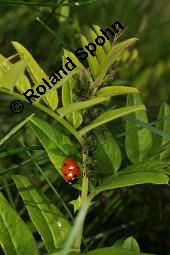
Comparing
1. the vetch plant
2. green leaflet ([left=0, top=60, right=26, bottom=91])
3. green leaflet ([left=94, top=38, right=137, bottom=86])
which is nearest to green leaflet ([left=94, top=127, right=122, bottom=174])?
the vetch plant

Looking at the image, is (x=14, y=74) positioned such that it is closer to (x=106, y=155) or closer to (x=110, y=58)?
(x=110, y=58)

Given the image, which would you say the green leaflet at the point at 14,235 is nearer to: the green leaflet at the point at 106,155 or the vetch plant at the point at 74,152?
the vetch plant at the point at 74,152

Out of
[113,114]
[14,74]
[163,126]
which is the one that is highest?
[14,74]

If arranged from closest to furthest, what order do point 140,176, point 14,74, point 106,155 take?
point 14,74 → point 140,176 → point 106,155

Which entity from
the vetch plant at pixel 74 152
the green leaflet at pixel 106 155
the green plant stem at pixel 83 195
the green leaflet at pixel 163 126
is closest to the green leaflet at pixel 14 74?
the vetch plant at pixel 74 152

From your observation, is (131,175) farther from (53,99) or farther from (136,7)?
(136,7)

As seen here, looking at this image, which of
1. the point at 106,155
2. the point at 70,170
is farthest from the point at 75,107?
the point at 106,155

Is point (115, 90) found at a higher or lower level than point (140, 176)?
higher

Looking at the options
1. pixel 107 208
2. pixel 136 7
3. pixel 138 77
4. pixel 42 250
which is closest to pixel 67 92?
pixel 42 250
